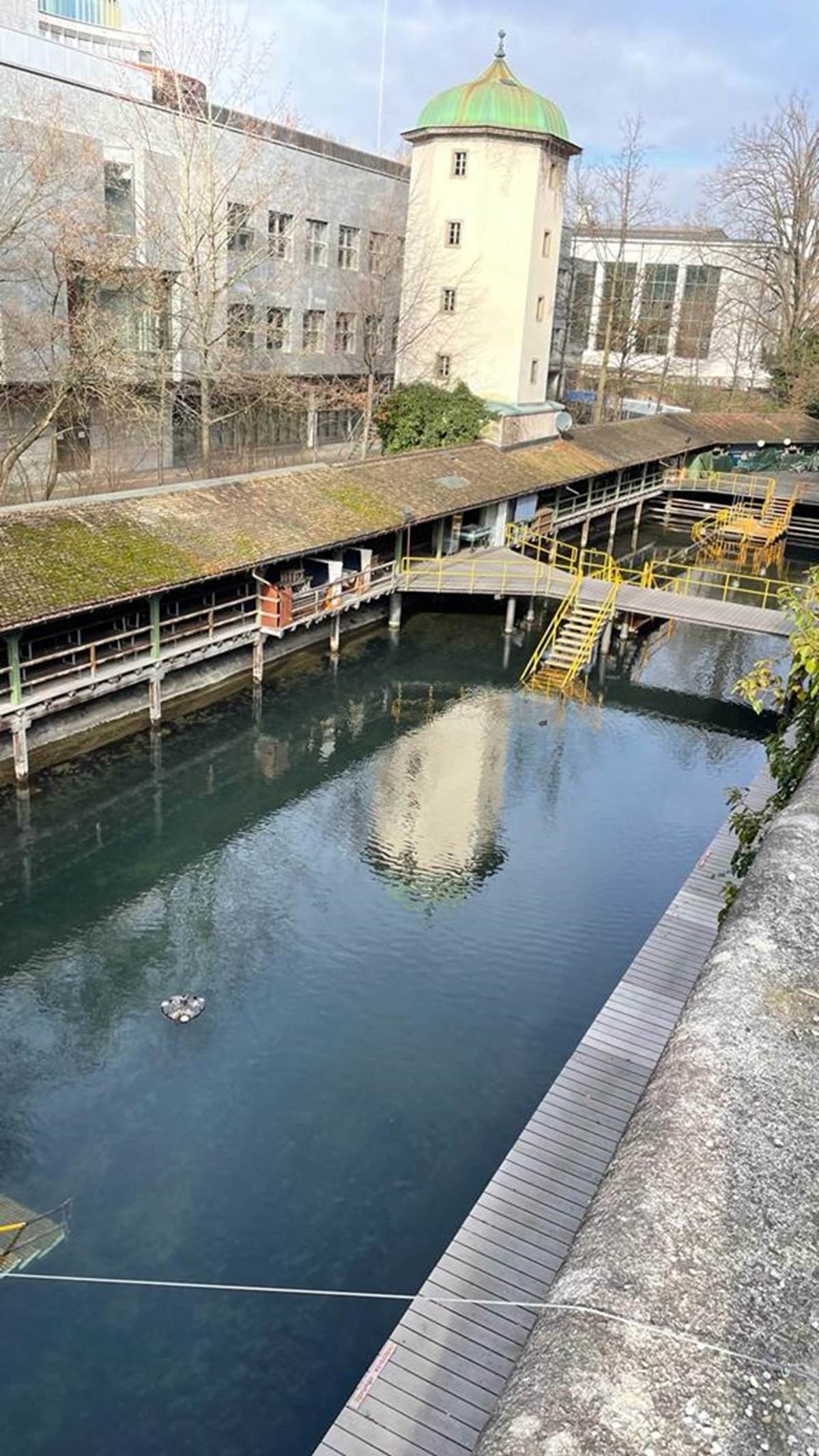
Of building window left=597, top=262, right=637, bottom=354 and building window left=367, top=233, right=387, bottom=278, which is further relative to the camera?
building window left=597, top=262, right=637, bottom=354

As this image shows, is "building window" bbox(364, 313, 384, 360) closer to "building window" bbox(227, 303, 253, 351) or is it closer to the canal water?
"building window" bbox(227, 303, 253, 351)

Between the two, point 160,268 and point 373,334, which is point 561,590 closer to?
point 160,268

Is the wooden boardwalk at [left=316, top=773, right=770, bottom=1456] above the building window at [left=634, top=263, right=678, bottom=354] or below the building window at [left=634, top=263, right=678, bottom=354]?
below

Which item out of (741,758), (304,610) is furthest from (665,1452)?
(304,610)

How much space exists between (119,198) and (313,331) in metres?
13.5

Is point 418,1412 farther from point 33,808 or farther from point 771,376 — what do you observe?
point 771,376

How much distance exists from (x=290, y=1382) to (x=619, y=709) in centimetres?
2252

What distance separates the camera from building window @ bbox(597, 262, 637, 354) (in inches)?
2717

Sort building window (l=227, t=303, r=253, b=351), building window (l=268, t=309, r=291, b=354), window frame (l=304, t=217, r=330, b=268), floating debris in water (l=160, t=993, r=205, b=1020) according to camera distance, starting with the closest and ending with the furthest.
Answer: floating debris in water (l=160, t=993, r=205, b=1020), building window (l=227, t=303, r=253, b=351), building window (l=268, t=309, r=291, b=354), window frame (l=304, t=217, r=330, b=268)

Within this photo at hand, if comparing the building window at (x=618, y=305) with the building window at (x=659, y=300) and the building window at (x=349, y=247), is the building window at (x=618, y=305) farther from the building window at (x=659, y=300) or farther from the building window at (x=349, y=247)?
the building window at (x=349, y=247)

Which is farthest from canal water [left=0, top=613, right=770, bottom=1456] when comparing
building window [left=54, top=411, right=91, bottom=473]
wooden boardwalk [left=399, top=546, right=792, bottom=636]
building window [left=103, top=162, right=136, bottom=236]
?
building window [left=103, top=162, right=136, bottom=236]

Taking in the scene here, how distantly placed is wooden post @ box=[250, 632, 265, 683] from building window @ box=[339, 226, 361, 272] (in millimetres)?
27942

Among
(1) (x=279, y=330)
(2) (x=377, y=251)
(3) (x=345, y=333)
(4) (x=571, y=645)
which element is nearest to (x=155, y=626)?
(4) (x=571, y=645)

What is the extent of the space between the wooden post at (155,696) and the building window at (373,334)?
26.8m
